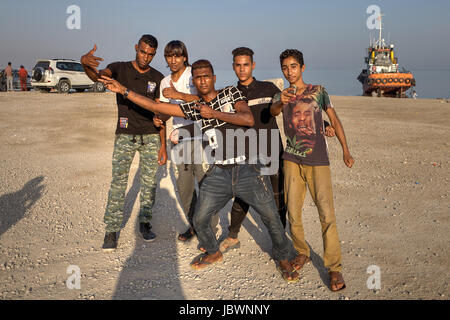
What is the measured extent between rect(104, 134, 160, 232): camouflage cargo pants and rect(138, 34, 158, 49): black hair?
1.03 meters

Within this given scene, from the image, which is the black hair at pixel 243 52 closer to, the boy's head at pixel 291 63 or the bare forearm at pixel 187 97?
the boy's head at pixel 291 63

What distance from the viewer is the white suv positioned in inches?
760

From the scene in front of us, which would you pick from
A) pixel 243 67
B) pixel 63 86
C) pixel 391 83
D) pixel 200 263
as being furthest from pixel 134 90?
pixel 391 83

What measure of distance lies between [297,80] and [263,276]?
1.96 metres

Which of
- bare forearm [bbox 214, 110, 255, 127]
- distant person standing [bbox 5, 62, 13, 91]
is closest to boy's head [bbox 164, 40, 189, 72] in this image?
bare forearm [bbox 214, 110, 255, 127]

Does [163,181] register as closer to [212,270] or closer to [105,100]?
[212,270]

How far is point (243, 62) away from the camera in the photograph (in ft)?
10.6

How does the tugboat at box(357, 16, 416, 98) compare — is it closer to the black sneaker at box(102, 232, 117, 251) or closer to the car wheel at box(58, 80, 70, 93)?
the car wheel at box(58, 80, 70, 93)

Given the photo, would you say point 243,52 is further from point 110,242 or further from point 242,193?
point 110,242

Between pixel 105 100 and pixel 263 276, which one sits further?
pixel 105 100

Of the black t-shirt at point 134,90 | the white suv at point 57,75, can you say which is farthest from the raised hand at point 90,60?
the white suv at point 57,75

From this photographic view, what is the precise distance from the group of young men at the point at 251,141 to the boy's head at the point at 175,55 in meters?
0.01

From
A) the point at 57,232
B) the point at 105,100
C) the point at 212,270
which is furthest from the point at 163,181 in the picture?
the point at 105,100
